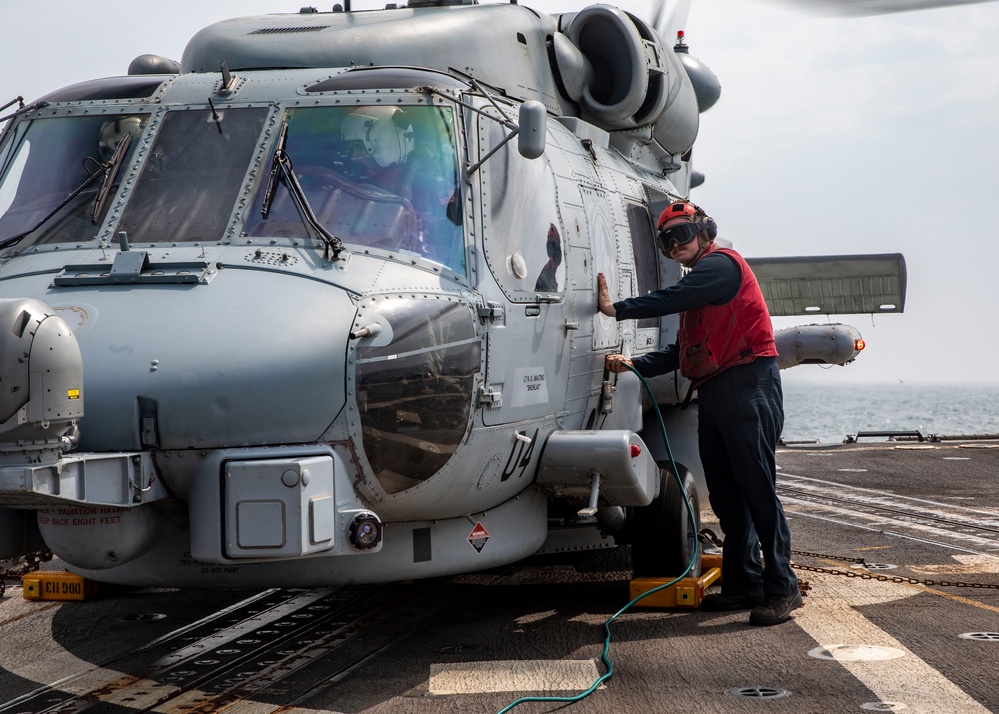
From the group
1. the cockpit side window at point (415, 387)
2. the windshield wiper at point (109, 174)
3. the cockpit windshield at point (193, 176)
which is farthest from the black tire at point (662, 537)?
the windshield wiper at point (109, 174)

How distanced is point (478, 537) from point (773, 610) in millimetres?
1729

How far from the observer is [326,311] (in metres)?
4.64

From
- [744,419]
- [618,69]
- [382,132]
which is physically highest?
[618,69]

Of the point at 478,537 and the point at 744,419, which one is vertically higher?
the point at 744,419

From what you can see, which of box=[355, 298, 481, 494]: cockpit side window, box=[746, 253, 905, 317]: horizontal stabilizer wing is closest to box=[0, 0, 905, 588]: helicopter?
box=[355, 298, 481, 494]: cockpit side window

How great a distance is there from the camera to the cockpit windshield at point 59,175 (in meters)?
5.45

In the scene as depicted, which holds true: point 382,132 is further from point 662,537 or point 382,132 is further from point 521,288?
point 662,537

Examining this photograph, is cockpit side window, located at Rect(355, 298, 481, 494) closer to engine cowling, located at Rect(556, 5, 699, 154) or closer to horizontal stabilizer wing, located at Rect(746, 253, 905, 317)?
engine cowling, located at Rect(556, 5, 699, 154)

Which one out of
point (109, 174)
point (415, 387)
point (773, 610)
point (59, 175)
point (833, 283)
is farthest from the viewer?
point (833, 283)

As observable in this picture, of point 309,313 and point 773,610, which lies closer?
point 309,313

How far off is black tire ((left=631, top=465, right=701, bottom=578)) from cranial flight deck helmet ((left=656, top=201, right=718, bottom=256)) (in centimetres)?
142

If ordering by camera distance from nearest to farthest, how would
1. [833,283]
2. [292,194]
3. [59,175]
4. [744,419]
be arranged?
[292,194] → [59,175] → [744,419] → [833,283]

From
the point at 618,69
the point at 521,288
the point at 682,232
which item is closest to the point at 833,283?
the point at 618,69

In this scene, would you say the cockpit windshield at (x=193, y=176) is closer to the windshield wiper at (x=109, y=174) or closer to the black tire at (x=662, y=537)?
the windshield wiper at (x=109, y=174)
